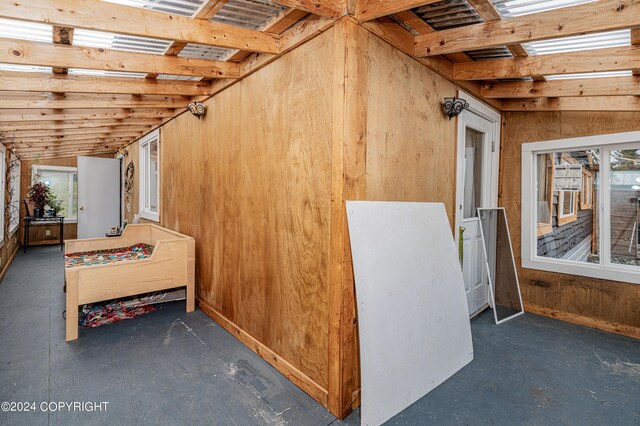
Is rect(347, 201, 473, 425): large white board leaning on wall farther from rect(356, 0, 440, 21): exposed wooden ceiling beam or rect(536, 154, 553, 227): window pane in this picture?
rect(536, 154, 553, 227): window pane

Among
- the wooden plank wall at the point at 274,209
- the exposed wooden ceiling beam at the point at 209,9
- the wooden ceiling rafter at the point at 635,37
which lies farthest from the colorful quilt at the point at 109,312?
the wooden ceiling rafter at the point at 635,37

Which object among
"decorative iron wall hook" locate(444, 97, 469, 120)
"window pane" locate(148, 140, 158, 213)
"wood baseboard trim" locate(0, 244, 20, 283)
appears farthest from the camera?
"window pane" locate(148, 140, 158, 213)

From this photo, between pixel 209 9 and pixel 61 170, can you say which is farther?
pixel 61 170

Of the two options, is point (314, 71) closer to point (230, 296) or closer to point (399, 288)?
point (399, 288)

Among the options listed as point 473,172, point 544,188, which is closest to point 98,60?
point 473,172

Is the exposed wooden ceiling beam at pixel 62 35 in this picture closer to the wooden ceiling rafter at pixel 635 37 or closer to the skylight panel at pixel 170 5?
the skylight panel at pixel 170 5

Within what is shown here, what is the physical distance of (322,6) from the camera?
174 cm

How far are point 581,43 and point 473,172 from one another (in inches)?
56.8

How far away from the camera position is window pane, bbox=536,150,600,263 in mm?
3377

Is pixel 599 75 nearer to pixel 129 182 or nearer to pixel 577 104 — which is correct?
pixel 577 104

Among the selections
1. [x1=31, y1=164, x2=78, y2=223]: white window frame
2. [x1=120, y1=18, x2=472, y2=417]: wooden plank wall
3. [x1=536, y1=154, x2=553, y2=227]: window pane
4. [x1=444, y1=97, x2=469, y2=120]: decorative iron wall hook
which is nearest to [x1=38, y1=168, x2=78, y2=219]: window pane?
[x1=31, y1=164, x2=78, y2=223]: white window frame

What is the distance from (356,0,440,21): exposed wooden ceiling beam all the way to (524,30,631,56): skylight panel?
1203 mm

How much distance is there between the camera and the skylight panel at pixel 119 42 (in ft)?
6.82

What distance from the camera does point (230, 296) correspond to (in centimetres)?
304
